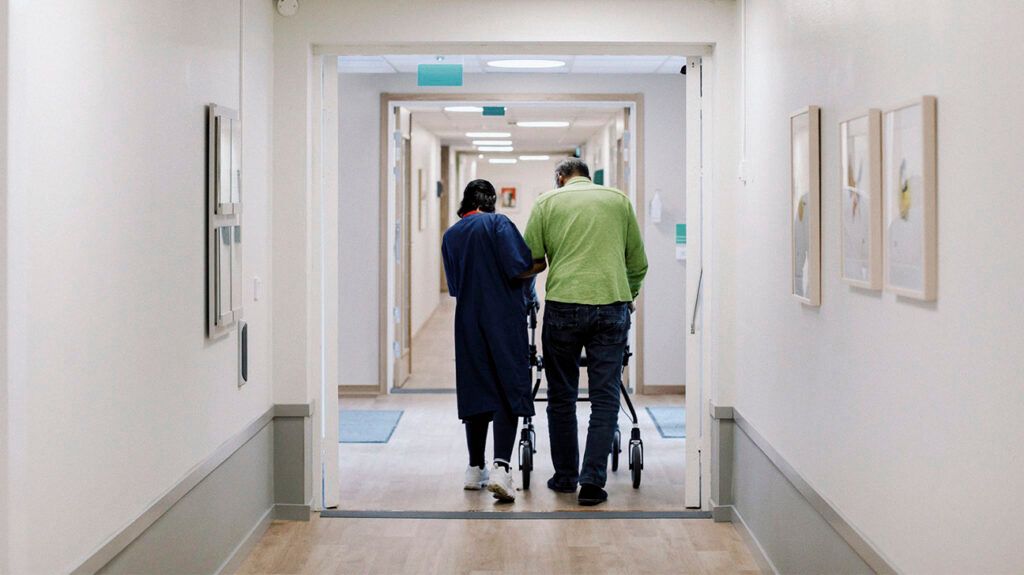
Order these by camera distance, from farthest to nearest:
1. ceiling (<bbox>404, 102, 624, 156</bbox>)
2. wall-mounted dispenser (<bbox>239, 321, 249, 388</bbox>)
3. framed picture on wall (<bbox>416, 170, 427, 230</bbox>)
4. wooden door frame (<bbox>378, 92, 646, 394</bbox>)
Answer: framed picture on wall (<bbox>416, 170, 427, 230</bbox>) → ceiling (<bbox>404, 102, 624, 156</bbox>) → wooden door frame (<bbox>378, 92, 646, 394</bbox>) → wall-mounted dispenser (<bbox>239, 321, 249, 388</bbox>)

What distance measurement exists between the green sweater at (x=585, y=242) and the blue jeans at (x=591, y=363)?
Result: 63 mm

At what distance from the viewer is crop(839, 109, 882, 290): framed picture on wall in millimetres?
2570

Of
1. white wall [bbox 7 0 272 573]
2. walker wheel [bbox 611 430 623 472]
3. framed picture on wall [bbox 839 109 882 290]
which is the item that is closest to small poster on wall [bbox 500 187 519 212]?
walker wheel [bbox 611 430 623 472]

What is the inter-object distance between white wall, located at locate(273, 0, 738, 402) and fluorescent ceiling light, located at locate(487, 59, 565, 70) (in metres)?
2.39

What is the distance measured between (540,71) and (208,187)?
446 centimetres

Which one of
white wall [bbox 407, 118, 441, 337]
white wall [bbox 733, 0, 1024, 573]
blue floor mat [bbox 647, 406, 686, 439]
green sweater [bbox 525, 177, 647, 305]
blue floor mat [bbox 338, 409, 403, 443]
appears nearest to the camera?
white wall [bbox 733, 0, 1024, 573]

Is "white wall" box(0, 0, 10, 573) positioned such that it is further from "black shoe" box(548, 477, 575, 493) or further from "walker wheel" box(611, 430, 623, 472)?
"walker wheel" box(611, 430, 623, 472)

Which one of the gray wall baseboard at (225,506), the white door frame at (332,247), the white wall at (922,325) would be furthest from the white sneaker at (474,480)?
the white wall at (922,325)

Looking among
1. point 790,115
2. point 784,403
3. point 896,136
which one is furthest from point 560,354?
point 896,136

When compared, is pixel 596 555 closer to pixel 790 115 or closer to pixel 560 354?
pixel 560 354

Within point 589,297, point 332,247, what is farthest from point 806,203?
point 332,247

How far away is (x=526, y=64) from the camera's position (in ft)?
23.6

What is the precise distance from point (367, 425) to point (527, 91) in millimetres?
2599

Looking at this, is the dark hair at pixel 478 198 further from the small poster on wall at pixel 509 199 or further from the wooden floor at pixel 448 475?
the small poster on wall at pixel 509 199
